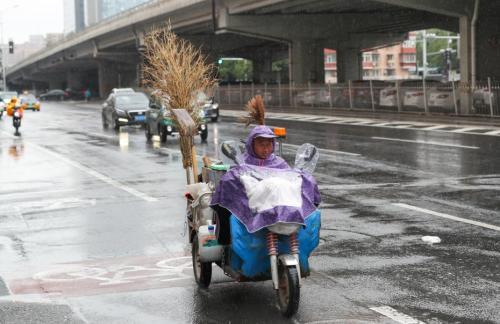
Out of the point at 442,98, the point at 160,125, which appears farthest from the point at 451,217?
the point at 442,98

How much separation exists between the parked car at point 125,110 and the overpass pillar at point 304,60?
20963 millimetres

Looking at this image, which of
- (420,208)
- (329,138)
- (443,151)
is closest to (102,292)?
(420,208)

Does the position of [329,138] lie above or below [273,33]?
below

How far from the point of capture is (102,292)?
7.50 m

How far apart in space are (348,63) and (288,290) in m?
64.0

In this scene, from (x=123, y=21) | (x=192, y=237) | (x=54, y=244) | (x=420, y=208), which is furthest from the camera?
(x=123, y=21)

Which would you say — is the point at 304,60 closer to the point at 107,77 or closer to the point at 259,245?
the point at 259,245

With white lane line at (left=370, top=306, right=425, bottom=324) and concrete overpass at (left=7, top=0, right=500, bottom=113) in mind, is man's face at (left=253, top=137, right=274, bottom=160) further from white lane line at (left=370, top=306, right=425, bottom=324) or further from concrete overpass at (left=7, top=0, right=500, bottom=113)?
concrete overpass at (left=7, top=0, right=500, bottom=113)

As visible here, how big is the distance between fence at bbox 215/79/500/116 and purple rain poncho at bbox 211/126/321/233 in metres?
26.4

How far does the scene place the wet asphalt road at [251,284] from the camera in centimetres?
679

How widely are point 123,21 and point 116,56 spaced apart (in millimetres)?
21896

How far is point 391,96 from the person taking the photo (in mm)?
38375

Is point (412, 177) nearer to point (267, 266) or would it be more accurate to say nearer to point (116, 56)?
point (267, 266)

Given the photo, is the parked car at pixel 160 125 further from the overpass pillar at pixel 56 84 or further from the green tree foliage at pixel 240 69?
the overpass pillar at pixel 56 84
